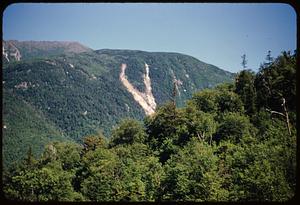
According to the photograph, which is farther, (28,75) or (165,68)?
(165,68)

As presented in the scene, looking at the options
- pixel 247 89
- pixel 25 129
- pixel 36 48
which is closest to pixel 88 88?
pixel 25 129

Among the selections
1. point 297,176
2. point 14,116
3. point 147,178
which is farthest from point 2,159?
point 14,116

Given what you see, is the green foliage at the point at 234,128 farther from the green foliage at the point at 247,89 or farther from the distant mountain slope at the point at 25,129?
the distant mountain slope at the point at 25,129

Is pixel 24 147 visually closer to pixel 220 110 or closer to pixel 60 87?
pixel 220 110

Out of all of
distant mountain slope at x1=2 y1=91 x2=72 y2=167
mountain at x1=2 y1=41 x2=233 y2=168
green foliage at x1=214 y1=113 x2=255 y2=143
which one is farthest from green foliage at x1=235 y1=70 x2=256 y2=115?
distant mountain slope at x1=2 y1=91 x2=72 y2=167

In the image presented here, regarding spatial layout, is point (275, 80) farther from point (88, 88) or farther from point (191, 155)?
point (88, 88)

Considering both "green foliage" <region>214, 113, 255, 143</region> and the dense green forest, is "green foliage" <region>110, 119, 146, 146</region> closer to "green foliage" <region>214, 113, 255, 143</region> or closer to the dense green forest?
the dense green forest

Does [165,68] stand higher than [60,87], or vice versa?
[165,68]
